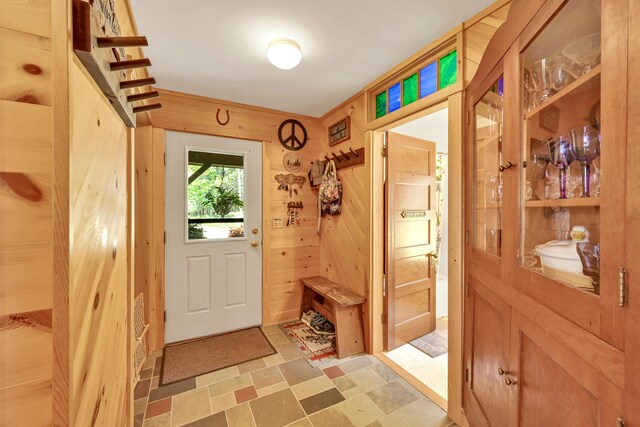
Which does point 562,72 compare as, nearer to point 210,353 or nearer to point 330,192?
point 330,192

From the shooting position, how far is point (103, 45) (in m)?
0.64

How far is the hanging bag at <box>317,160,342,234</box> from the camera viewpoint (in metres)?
2.72

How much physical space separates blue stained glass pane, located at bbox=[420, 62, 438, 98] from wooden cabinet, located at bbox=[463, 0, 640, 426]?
0.45 metres

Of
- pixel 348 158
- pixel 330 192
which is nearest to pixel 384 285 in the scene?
pixel 330 192

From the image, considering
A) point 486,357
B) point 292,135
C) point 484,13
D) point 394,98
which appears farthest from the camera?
point 292,135

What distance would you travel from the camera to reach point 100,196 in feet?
2.46

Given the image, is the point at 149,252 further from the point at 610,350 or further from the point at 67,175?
the point at 610,350

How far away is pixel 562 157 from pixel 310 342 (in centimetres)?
237

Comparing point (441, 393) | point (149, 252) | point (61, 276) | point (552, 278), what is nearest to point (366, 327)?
point (441, 393)

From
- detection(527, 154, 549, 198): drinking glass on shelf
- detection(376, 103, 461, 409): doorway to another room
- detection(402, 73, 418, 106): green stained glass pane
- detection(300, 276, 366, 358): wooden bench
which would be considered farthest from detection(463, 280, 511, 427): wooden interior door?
detection(402, 73, 418, 106): green stained glass pane

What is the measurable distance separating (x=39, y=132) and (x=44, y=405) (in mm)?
538

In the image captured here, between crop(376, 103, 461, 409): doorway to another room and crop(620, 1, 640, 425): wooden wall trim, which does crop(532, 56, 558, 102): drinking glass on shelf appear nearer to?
crop(620, 1, 640, 425): wooden wall trim

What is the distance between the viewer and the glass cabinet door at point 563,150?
0.70 m

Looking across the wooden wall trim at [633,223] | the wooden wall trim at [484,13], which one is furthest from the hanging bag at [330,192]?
the wooden wall trim at [633,223]
